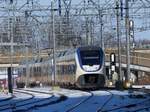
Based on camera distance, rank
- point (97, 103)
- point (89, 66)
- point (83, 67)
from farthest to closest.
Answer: point (89, 66) < point (83, 67) < point (97, 103)

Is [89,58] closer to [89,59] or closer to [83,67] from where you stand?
[89,59]

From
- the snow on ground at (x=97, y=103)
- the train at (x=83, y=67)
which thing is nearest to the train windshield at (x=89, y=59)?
the train at (x=83, y=67)

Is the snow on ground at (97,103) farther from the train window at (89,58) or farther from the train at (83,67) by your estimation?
the train window at (89,58)

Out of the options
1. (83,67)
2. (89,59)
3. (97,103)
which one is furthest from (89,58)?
(97,103)

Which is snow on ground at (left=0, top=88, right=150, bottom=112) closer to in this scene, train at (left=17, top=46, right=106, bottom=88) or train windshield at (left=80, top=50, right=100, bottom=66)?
train at (left=17, top=46, right=106, bottom=88)

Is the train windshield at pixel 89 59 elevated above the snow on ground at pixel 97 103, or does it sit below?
above

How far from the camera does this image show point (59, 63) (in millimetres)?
46875

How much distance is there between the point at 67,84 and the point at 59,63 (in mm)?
2452

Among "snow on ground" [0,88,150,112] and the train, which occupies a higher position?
the train

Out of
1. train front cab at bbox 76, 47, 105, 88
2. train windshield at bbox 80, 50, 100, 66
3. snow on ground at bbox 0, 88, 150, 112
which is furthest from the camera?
train windshield at bbox 80, 50, 100, 66

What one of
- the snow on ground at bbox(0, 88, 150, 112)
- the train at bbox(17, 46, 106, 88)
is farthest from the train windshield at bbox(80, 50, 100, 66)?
the snow on ground at bbox(0, 88, 150, 112)

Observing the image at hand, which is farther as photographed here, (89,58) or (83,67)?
(89,58)

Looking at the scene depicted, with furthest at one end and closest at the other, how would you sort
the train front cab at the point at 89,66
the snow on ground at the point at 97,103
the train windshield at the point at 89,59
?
the train windshield at the point at 89,59 < the train front cab at the point at 89,66 < the snow on ground at the point at 97,103

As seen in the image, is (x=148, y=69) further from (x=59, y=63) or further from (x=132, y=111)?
(x=132, y=111)
